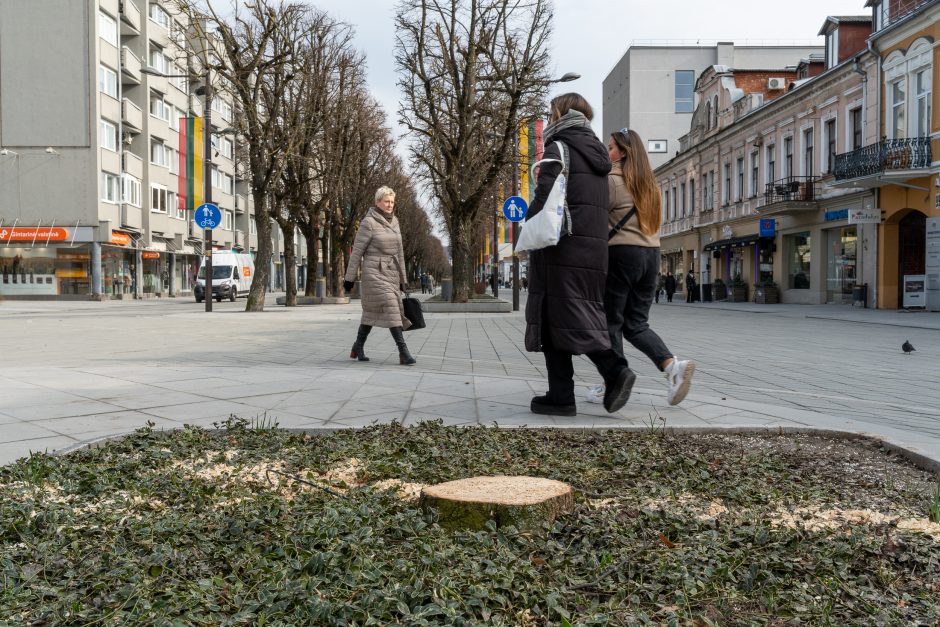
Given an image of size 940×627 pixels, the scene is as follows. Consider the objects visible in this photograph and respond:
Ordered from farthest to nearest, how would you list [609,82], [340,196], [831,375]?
[609,82] < [340,196] < [831,375]

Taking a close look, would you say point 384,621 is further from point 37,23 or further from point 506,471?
point 37,23

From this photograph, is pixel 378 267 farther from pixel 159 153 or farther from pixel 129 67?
pixel 159 153

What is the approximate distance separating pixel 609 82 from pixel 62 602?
3118 inches

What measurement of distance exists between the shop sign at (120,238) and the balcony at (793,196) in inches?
1276

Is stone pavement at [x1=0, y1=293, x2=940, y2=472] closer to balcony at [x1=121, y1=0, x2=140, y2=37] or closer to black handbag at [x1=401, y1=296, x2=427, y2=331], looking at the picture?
black handbag at [x1=401, y1=296, x2=427, y2=331]

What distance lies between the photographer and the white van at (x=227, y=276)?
135ft

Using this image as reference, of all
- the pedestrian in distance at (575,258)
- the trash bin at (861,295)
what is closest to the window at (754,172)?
the trash bin at (861,295)

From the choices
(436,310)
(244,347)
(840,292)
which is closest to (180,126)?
(436,310)

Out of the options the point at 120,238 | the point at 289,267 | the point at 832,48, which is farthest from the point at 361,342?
the point at 120,238

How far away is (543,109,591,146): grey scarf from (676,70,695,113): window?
6651cm

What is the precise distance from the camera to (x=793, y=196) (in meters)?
34.2

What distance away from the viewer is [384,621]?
243cm

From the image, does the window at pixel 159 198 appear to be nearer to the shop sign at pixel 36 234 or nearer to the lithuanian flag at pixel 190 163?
the lithuanian flag at pixel 190 163

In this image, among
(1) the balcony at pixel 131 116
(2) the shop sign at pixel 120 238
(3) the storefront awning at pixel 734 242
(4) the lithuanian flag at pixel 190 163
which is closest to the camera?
(3) the storefront awning at pixel 734 242
